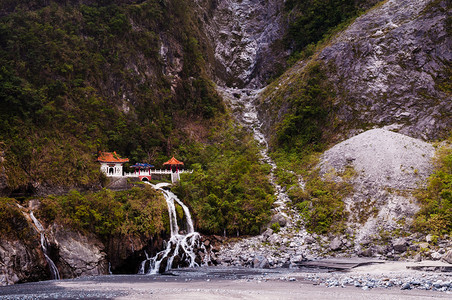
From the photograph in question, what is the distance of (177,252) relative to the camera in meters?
20.7

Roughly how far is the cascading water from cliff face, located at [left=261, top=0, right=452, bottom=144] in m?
18.3

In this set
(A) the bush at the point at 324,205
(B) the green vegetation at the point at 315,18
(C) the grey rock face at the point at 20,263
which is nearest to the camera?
(C) the grey rock face at the point at 20,263

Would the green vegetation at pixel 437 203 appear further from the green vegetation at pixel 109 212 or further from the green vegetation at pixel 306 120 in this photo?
the green vegetation at pixel 109 212

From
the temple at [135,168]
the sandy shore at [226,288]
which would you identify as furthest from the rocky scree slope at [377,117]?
the temple at [135,168]

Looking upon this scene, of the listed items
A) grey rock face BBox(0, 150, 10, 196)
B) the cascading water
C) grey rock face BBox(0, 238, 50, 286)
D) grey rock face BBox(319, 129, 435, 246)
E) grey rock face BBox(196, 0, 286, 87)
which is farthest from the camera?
grey rock face BBox(196, 0, 286, 87)

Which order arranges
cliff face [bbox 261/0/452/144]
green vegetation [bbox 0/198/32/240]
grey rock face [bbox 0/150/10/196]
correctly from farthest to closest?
cliff face [bbox 261/0/452/144]
grey rock face [bbox 0/150/10/196]
green vegetation [bbox 0/198/32/240]

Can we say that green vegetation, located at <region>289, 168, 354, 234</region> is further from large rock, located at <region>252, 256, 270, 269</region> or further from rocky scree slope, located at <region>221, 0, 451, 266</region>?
large rock, located at <region>252, 256, 270, 269</region>

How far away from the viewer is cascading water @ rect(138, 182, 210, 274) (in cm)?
1953

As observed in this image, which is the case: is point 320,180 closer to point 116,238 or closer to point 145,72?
point 116,238

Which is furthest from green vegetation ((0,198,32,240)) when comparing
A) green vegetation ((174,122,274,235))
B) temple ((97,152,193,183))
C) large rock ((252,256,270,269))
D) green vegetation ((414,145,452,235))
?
green vegetation ((414,145,452,235))

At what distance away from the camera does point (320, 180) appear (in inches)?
1016

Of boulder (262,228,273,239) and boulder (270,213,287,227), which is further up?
boulder (270,213,287,227)

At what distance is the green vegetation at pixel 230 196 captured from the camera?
78.0ft

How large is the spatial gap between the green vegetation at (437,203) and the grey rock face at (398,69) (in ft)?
24.7
